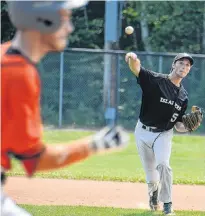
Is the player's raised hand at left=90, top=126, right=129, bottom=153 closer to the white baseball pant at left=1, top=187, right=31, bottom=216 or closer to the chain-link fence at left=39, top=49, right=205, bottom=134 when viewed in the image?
the white baseball pant at left=1, top=187, right=31, bottom=216

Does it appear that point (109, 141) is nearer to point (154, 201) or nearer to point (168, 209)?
point (168, 209)

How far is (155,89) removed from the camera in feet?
25.9

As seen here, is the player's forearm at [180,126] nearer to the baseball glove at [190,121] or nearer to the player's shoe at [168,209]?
the baseball glove at [190,121]

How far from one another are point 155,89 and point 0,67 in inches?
180

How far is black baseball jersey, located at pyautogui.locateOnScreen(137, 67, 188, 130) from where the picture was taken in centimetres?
787

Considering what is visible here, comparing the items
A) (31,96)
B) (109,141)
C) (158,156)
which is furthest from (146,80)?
(31,96)

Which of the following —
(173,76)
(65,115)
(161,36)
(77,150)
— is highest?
(77,150)

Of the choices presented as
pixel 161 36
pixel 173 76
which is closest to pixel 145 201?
pixel 173 76

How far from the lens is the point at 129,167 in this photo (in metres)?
12.5

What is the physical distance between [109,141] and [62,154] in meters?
0.25

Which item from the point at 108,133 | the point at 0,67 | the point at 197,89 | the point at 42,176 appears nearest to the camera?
the point at 0,67

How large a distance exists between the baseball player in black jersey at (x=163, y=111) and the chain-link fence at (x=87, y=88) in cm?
1159

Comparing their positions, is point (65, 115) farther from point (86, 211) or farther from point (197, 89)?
point (86, 211)

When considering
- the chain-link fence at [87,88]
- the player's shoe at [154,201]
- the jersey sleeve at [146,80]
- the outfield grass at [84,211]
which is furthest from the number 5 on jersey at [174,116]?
the chain-link fence at [87,88]
